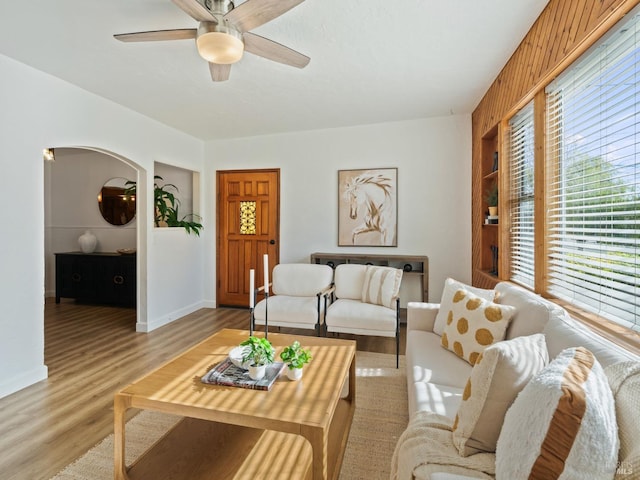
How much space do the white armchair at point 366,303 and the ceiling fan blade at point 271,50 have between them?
6.78ft

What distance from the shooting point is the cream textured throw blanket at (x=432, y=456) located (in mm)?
1033

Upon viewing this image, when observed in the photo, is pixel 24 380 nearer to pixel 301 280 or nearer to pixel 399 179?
pixel 301 280

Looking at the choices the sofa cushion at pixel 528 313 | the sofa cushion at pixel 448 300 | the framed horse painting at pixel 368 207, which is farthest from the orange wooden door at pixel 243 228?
the sofa cushion at pixel 528 313

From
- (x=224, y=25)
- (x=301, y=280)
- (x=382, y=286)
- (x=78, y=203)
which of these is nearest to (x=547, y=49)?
(x=224, y=25)

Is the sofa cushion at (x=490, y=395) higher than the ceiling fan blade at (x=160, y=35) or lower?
lower

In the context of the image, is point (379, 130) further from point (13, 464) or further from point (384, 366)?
point (13, 464)

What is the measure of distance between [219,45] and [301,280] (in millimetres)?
2489

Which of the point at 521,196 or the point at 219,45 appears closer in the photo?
the point at 219,45

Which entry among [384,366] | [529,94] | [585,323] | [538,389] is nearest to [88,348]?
[384,366]

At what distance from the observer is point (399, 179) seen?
4.38 meters

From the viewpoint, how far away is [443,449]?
44.8 inches

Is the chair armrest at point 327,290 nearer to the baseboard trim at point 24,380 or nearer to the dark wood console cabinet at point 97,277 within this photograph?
the baseboard trim at point 24,380

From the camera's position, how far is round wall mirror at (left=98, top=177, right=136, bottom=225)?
18.3 feet

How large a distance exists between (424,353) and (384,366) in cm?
95
